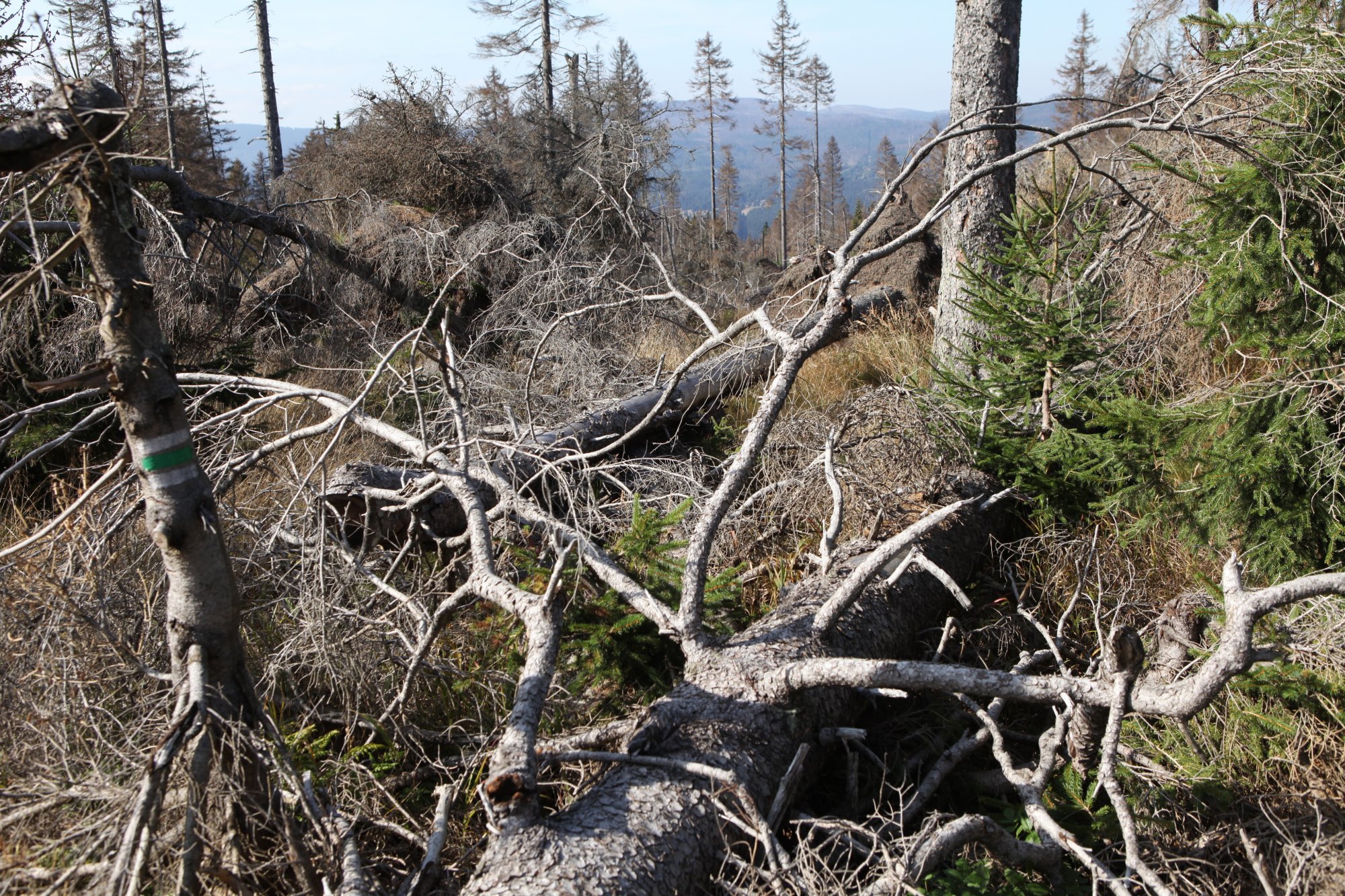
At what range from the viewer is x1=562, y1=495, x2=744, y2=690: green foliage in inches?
139

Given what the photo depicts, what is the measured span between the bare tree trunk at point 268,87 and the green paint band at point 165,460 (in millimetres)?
21417

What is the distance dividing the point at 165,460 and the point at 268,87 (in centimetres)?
2254

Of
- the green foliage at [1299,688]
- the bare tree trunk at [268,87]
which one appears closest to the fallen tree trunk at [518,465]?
the green foliage at [1299,688]

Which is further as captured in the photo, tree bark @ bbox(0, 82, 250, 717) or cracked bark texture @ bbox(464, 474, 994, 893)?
cracked bark texture @ bbox(464, 474, 994, 893)

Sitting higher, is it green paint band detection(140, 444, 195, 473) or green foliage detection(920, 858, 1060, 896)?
green paint band detection(140, 444, 195, 473)

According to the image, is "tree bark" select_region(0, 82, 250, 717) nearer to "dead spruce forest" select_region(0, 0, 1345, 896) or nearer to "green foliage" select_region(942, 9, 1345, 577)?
"dead spruce forest" select_region(0, 0, 1345, 896)

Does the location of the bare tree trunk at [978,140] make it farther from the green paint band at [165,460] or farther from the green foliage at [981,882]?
the green paint band at [165,460]

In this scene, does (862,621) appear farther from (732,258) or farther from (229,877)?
(732,258)

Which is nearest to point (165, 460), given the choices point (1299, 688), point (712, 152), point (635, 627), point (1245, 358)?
point (635, 627)

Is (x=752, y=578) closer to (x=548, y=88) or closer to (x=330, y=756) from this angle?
(x=330, y=756)

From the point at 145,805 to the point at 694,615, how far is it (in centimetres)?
186

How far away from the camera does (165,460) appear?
7.15 feet

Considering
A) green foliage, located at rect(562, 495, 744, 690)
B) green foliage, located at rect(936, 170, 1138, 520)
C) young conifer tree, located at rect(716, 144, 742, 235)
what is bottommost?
green foliage, located at rect(562, 495, 744, 690)

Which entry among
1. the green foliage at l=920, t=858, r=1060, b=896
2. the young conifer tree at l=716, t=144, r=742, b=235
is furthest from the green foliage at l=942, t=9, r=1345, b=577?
the young conifer tree at l=716, t=144, r=742, b=235
